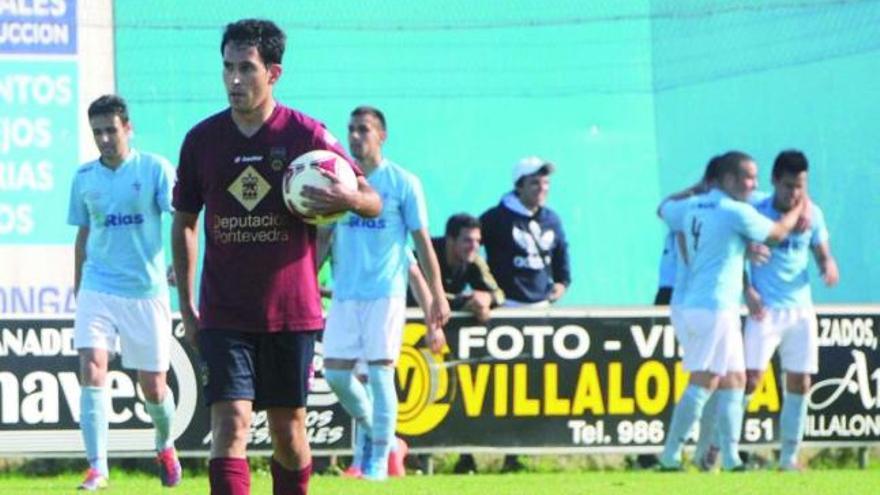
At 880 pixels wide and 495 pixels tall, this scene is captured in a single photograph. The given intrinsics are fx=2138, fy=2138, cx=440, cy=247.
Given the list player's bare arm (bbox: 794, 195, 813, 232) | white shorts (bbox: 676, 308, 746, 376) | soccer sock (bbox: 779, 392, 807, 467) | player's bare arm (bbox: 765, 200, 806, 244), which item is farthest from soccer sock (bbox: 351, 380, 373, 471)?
player's bare arm (bbox: 794, 195, 813, 232)

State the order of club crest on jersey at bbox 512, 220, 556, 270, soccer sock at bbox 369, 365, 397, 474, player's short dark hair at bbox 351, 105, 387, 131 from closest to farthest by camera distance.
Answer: player's short dark hair at bbox 351, 105, 387, 131, soccer sock at bbox 369, 365, 397, 474, club crest on jersey at bbox 512, 220, 556, 270

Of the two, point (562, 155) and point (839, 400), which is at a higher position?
point (562, 155)

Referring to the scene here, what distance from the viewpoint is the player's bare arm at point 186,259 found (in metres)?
8.21

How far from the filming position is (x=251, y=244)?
7.92 meters

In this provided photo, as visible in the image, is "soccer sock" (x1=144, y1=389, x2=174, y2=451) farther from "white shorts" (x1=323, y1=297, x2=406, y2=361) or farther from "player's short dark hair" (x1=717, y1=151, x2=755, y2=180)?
"player's short dark hair" (x1=717, y1=151, x2=755, y2=180)

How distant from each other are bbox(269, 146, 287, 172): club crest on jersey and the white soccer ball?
0.06 metres

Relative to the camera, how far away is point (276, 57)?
26.5 ft

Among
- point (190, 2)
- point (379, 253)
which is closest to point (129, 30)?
point (190, 2)

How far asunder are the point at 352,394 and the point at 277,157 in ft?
18.2

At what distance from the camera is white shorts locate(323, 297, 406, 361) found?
1327 cm

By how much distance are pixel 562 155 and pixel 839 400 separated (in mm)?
2726

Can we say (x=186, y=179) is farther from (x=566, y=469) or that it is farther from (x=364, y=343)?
(x=566, y=469)

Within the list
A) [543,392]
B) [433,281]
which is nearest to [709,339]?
[543,392]

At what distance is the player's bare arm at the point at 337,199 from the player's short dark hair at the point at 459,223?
7053mm
